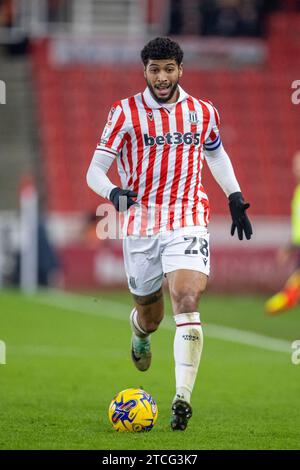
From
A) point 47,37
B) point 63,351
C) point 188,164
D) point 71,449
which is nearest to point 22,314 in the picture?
point 63,351

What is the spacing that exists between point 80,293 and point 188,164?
14161 mm

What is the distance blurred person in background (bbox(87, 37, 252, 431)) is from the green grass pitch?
0.78 metres

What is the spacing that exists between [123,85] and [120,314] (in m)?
11.9

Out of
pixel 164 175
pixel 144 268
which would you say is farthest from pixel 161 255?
pixel 164 175

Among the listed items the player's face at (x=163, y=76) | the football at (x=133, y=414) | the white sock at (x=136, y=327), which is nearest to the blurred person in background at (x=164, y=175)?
the player's face at (x=163, y=76)

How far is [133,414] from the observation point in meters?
6.85

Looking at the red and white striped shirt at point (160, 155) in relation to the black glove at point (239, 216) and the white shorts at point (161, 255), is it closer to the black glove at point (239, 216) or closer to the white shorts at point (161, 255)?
the white shorts at point (161, 255)

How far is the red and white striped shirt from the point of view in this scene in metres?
7.49

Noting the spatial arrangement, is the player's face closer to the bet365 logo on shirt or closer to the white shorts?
the bet365 logo on shirt

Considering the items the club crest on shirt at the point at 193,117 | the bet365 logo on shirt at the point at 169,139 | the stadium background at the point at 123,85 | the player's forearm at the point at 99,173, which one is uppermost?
the stadium background at the point at 123,85

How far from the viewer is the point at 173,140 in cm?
751

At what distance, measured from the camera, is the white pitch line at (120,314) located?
12758 mm

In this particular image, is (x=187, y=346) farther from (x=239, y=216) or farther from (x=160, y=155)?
(x=160, y=155)

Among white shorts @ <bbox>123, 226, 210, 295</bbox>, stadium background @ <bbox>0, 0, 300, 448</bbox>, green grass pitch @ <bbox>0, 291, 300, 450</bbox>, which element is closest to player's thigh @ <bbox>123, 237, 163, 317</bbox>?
white shorts @ <bbox>123, 226, 210, 295</bbox>
